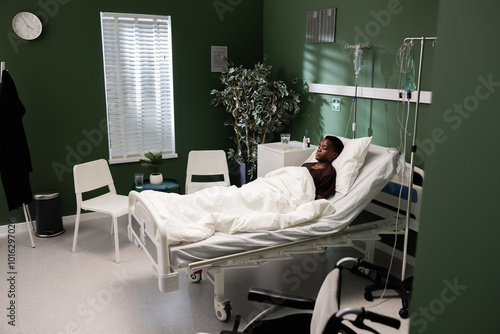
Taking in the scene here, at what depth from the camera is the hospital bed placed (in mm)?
2645

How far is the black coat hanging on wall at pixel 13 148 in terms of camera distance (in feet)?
12.3

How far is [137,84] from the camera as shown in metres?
4.71

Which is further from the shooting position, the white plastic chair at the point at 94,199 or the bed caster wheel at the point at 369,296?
the white plastic chair at the point at 94,199

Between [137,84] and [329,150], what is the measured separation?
228 cm

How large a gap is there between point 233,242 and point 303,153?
1662 millimetres

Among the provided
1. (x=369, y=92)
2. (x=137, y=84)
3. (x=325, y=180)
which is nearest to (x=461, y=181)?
(x=325, y=180)

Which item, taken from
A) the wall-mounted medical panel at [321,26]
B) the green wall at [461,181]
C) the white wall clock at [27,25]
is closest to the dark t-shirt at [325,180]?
the wall-mounted medical panel at [321,26]

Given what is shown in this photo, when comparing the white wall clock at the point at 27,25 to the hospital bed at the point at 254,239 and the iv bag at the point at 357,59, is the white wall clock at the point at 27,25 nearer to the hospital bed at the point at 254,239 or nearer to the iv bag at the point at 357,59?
the hospital bed at the point at 254,239

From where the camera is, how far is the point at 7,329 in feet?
9.08

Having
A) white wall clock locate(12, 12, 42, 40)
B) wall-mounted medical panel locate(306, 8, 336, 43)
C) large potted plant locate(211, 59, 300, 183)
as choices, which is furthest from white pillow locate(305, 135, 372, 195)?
white wall clock locate(12, 12, 42, 40)

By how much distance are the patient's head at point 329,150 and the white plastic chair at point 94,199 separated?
176cm

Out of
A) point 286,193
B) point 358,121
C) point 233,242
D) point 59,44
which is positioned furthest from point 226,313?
point 59,44

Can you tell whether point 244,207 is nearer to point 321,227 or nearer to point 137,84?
point 321,227

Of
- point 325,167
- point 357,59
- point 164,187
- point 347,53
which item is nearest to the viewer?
point 325,167
